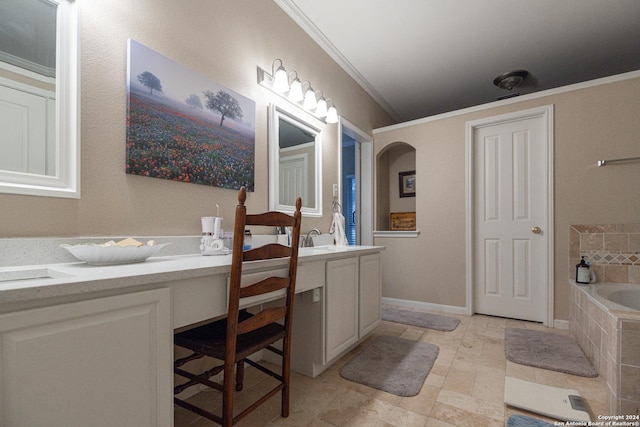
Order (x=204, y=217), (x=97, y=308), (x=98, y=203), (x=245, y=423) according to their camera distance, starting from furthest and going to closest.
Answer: (x=204, y=217) < (x=245, y=423) < (x=98, y=203) < (x=97, y=308)

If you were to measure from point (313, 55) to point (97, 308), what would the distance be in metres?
2.58

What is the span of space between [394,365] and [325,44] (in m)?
2.74

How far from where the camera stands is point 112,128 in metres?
1.31

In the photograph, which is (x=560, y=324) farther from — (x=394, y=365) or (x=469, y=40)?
(x=469, y=40)

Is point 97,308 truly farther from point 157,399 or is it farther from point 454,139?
point 454,139

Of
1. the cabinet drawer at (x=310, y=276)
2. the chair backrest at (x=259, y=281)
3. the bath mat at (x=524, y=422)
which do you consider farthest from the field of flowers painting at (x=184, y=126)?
the bath mat at (x=524, y=422)

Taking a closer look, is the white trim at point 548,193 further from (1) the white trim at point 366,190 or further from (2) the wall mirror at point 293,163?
(2) the wall mirror at point 293,163

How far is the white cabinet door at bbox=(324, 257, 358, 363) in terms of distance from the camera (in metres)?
1.81

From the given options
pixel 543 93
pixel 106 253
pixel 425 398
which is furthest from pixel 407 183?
pixel 106 253

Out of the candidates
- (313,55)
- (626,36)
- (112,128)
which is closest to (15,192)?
(112,128)

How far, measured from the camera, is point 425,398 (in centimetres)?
159

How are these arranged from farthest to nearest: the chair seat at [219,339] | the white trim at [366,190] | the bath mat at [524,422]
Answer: the white trim at [366,190] → the bath mat at [524,422] → the chair seat at [219,339]

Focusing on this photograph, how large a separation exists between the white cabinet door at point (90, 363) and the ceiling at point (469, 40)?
2394 mm

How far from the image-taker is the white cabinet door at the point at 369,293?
7.16ft
